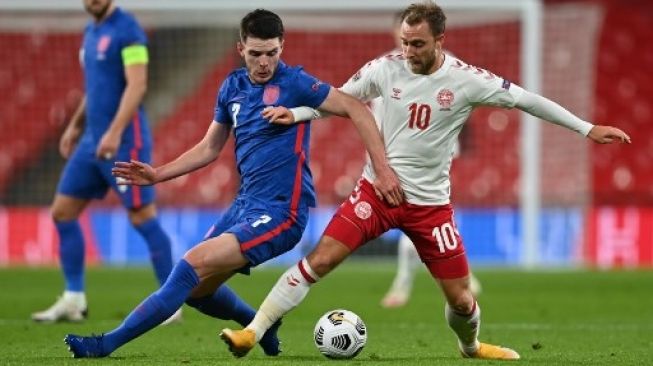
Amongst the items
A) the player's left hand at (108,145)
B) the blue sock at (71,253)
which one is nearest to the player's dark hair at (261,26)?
the player's left hand at (108,145)

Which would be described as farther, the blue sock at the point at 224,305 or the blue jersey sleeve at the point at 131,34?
the blue jersey sleeve at the point at 131,34

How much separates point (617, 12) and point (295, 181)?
16.4 meters

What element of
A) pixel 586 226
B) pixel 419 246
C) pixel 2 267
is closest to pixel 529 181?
pixel 586 226

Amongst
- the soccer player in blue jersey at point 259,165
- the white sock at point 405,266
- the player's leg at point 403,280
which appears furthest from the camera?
the white sock at point 405,266

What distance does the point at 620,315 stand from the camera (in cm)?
1063

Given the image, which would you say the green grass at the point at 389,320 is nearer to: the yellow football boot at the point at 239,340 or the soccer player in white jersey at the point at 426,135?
the yellow football boot at the point at 239,340

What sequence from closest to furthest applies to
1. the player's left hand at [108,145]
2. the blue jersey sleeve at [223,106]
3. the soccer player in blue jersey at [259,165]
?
1. the soccer player in blue jersey at [259,165]
2. the blue jersey sleeve at [223,106]
3. the player's left hand at [108,145]

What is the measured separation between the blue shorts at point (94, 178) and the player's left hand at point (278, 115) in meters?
2.73

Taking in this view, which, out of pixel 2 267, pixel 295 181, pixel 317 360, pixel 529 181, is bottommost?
pixel 2 267

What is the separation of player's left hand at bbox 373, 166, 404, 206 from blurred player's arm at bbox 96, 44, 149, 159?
106 inches

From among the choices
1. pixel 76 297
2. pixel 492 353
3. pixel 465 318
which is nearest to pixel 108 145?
pixel 76 297

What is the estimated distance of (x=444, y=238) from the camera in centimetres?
695

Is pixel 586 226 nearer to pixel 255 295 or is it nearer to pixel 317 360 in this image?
pixel 255 295

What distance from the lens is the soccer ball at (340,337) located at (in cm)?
675
